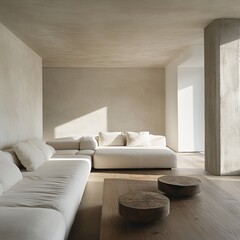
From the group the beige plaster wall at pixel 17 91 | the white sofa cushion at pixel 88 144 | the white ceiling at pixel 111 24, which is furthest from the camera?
the white sofa cushion at pixel 88 144

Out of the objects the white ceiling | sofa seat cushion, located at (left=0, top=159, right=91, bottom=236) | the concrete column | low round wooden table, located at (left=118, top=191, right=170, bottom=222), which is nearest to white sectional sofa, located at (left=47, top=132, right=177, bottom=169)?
the concrete column

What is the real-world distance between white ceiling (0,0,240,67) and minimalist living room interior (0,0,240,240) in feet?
0.08

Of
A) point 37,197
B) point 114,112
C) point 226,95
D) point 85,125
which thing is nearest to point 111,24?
point 226,95

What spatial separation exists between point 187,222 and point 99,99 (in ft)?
23.1

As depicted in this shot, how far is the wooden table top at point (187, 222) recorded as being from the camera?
1.60 m

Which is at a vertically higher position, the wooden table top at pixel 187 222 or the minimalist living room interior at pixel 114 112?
the minimalist living room interior at pixel 114 112

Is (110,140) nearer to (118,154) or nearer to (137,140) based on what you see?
(137,140)

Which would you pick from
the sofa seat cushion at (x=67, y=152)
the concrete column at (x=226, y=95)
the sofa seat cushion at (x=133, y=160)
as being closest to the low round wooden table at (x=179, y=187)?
the concrete column at (x=226, y=95)

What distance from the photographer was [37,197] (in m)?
2.27

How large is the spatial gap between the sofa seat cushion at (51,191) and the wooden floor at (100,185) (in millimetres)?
239

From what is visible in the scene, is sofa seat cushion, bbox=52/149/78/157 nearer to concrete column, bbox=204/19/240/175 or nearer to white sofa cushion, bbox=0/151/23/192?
white sofa cushion, bbox=0/151/23/192

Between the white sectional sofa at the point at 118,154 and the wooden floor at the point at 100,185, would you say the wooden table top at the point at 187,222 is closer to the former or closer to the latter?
the wooden floor at the point at 100,185

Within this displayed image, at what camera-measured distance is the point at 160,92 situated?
8688 millimetres

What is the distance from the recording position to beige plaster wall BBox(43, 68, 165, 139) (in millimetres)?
8602
